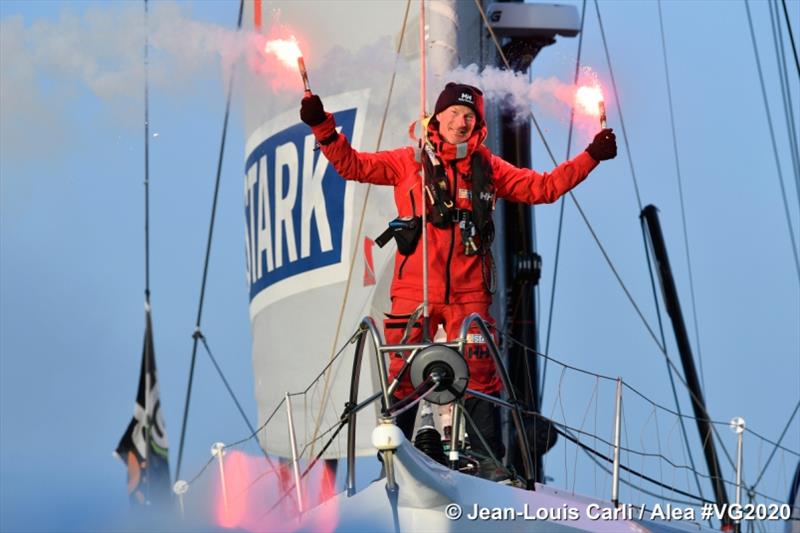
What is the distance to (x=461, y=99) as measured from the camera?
240 inches

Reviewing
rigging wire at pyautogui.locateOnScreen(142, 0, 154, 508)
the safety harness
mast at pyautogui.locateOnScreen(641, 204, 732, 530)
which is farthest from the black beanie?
mast at pyautogui.locateOnScreen(641, 204, 732, 530)

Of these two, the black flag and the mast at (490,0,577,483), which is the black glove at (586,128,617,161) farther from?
the mast at (490,0,577,483)

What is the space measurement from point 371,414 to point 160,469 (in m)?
1.81

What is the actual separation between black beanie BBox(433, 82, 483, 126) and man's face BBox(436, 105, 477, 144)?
0.6 inches

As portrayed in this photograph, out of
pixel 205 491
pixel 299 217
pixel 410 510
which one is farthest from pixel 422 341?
pixel 299 217

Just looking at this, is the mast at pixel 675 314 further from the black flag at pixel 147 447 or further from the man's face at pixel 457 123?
the man's face at pixel 457 123

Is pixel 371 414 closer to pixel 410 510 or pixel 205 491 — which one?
pixel 205 491

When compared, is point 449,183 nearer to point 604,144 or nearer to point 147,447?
point 604,144

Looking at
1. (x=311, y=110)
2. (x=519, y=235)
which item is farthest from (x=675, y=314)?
(x=311, y=110)

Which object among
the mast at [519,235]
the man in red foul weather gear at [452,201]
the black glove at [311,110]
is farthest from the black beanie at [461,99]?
the mast at [519,235]

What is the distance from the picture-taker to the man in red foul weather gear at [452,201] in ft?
19.1

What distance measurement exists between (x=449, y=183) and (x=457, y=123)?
236mm

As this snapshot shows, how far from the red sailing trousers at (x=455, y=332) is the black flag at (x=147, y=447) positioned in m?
1.75

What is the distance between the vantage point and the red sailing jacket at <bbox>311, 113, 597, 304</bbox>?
5.93m
